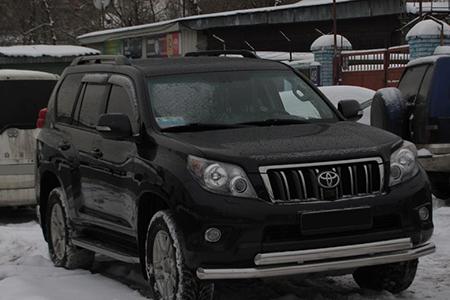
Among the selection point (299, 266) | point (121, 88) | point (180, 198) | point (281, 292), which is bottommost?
point (281, 292)

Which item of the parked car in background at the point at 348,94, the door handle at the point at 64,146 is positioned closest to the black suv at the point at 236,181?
the door handle at the point at 64,146

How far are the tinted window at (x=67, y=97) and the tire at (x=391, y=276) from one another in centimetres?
302

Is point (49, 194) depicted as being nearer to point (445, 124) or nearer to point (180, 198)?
point (180, 198)

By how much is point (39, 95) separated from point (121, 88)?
447 cm

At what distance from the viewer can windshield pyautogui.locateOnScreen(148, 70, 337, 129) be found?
575cm

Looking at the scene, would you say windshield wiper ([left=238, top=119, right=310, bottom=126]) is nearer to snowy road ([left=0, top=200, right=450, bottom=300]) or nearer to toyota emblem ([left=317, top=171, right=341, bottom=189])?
toyota emblem ([left=317, top=171, right=341, bottom=189])

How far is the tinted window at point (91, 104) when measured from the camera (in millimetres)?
6577

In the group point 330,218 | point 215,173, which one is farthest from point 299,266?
point 215,173

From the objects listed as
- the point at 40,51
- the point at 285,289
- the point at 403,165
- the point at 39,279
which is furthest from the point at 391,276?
the point at 40,51

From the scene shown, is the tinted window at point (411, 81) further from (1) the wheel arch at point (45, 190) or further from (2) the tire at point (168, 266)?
(2) the tire at point (168, 266)

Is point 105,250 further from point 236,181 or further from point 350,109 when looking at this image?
point 350,109

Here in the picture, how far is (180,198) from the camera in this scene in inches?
194

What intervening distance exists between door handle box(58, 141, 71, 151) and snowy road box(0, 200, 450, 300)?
1.08m

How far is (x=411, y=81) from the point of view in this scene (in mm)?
10070
